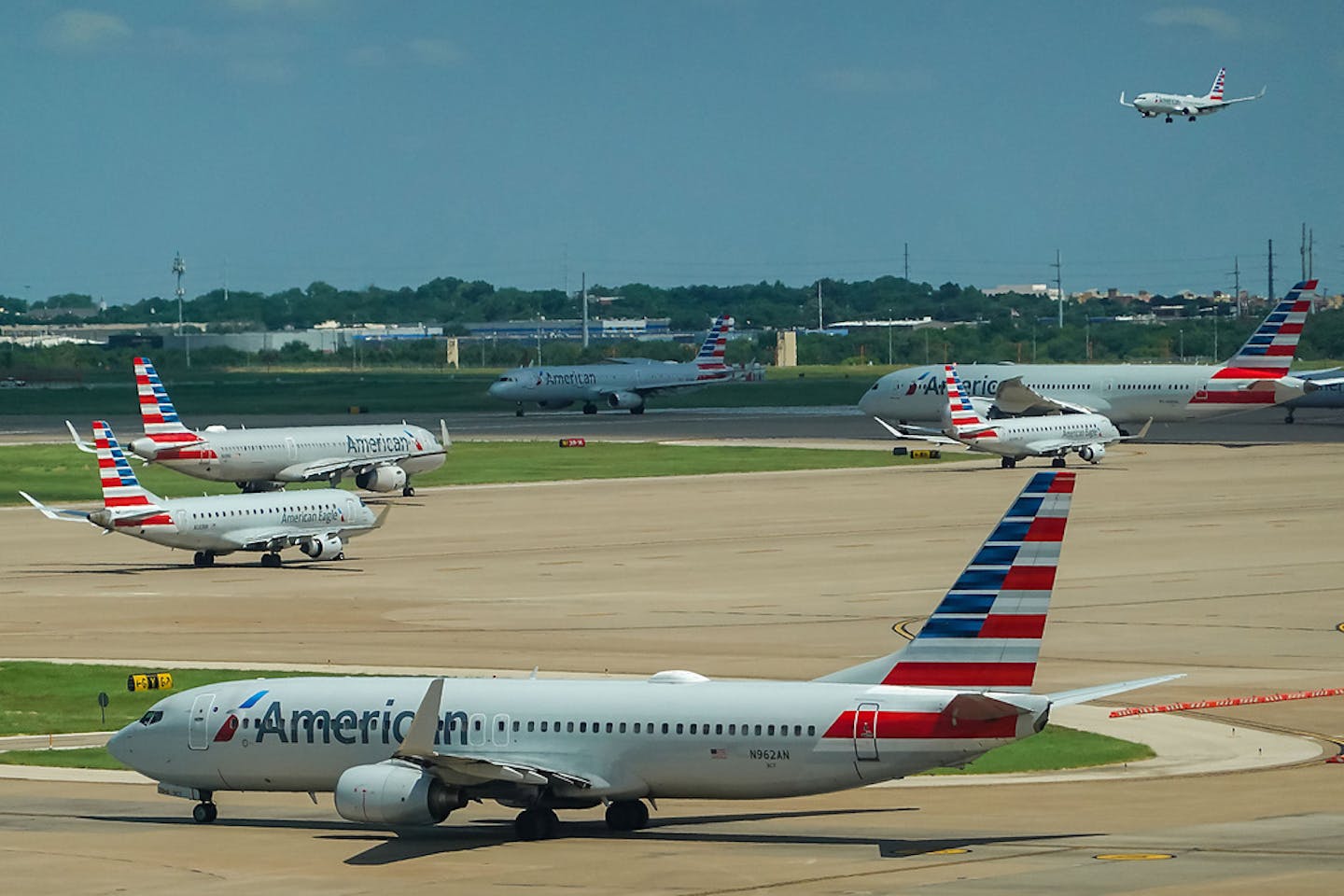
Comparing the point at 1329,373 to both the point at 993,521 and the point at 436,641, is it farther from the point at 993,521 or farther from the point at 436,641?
the point at 436,641

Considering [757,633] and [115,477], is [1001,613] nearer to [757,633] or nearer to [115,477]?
[757,633]

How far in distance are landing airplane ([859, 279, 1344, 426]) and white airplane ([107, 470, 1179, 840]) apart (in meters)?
108

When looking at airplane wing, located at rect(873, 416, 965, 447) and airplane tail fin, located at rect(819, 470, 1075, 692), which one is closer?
airplane tail fin, located at rect(819, 470, 1075, 692)

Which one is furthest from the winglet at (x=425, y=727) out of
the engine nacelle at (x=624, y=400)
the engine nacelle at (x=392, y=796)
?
the engine nacelle at (x=624, y=400)

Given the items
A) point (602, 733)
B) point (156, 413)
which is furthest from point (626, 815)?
point (156, 413)

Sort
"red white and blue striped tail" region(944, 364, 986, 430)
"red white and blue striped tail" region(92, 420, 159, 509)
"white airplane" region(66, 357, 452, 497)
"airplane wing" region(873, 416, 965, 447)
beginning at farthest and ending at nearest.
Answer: "airplane wing" region(873, 416, 965, 447), "red white and blue striped tail" region(944, 364, 986, 430), "white airplane" region(66, 357, 452, 497), "red white and blue striped tail" region(92, 420, 159, 509)

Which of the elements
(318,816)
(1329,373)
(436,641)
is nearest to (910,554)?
(436,641)

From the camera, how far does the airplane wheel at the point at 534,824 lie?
3744cm

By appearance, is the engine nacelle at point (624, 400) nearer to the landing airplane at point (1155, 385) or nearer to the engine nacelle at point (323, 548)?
the landing airplane at point (1155, 385)

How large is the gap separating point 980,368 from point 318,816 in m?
116

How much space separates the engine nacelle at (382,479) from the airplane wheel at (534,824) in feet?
250

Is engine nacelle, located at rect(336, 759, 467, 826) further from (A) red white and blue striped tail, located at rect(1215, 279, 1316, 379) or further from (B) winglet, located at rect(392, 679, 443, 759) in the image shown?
(A) red white and blue striped tail, located at rect(1215, 279, 1316, 379)

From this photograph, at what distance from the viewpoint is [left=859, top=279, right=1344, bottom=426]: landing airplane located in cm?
14150

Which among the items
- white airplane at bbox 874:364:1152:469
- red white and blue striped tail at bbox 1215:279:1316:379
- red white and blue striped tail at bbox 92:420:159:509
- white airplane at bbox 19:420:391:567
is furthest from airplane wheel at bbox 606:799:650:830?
red white and blue striped tail at bbox 1215:279:1316:379
